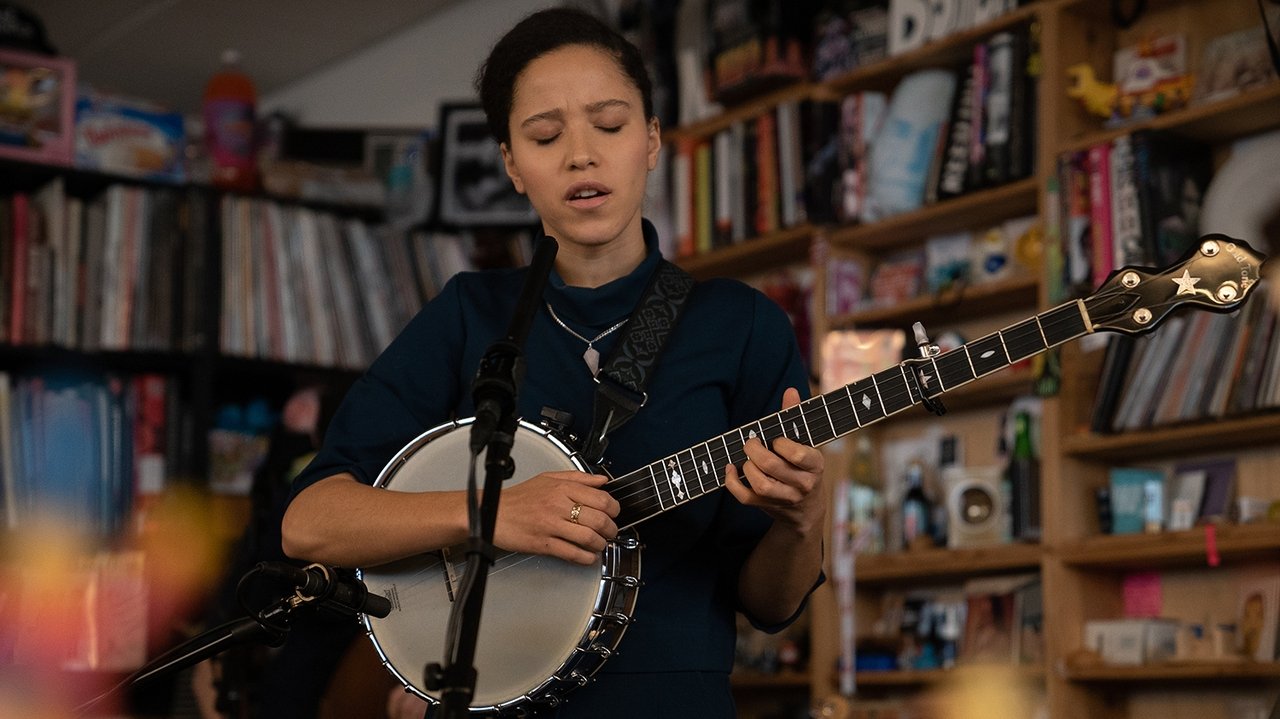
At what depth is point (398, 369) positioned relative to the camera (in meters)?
1.55

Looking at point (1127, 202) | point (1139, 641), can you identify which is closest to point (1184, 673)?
point (1139, 641)

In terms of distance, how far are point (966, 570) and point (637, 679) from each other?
2140 mm

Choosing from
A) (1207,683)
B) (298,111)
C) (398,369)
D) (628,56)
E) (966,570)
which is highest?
(298,111)

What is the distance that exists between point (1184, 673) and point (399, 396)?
195cm

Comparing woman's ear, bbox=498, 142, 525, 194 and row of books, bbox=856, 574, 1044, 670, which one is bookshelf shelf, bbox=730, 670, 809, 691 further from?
woman's ear, bbox=498, 142, 525, 194

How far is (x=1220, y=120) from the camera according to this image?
9.78ft

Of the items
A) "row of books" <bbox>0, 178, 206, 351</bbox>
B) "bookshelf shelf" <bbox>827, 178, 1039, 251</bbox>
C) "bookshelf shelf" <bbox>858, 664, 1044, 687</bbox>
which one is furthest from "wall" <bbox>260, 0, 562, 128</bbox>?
"bookshelf shelf" <bbox>858, 664, 1044, 687</bbox>

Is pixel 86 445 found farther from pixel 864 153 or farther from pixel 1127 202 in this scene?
pixel 1127 202

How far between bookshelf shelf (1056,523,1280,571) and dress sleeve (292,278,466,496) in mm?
1831

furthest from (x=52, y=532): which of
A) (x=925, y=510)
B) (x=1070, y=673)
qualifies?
(x=1070, y=673)

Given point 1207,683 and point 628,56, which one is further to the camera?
point 1207,683

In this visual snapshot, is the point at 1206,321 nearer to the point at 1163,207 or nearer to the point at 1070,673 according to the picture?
the point at 1163,207

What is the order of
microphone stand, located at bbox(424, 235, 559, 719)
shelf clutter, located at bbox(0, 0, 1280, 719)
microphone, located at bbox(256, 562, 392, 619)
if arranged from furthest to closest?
1. shelf clutter, located at bbox(0, 0, 1280, 719)
2. microphone, located at bbox(256, 562, 392, 619)
3. microphone stand, located at bbox(424, 235, 559, 719)

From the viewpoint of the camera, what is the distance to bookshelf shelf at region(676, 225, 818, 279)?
388cm
